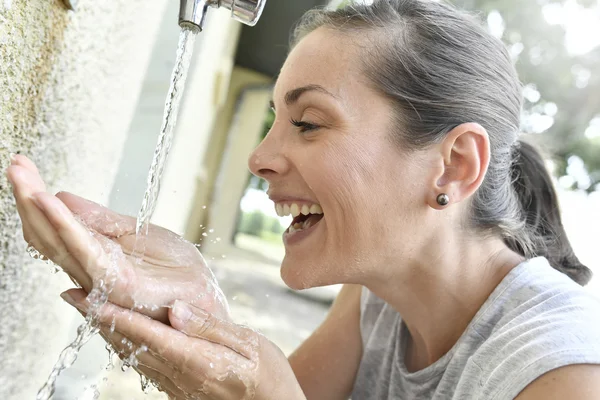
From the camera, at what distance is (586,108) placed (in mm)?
9141

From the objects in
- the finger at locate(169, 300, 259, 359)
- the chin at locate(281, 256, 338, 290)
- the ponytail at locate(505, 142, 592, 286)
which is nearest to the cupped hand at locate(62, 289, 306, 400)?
the finger at locate(169, 300, 259, 359)

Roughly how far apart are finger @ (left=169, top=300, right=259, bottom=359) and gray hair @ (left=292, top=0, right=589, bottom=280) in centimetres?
67

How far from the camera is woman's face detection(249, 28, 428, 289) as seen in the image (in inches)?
58.5

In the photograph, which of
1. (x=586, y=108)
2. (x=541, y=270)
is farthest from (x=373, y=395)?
(x=586, y=108)

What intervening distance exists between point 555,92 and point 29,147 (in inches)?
350

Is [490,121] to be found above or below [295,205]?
above

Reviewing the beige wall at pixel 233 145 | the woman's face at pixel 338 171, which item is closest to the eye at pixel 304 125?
the woman's face at pixel 338 171

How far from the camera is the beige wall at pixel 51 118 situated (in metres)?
1.15

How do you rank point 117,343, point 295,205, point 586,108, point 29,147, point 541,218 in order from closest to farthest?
point 117,343 < point 29,147 < point 295,205 < point 541,218 < point 586,108

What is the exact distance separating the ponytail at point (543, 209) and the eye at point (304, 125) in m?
0.78

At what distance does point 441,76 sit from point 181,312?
0.93 metres

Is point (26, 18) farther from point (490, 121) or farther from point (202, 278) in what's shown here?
point (490, 121)

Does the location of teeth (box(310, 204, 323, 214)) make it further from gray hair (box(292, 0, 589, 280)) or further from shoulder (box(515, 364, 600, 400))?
shoulder (box(515, 364, 600, 400))

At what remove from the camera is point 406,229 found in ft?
5.08
